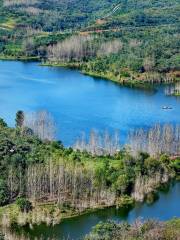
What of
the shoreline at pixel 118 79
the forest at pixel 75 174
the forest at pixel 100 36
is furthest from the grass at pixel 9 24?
the forest at pixel 75 174

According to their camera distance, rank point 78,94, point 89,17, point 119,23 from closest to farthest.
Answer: point 78,94 → point 119,23 → point 89,17

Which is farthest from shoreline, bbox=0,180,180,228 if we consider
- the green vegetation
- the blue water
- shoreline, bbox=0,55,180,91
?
shoreline, bbox=0,55,180,91

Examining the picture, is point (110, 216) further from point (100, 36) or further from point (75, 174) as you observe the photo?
point (100, 36)

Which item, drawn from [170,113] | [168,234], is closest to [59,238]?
[168,234]

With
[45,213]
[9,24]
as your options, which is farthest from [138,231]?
[9,24]

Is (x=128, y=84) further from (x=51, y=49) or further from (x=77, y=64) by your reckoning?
(x=51, y=49)
